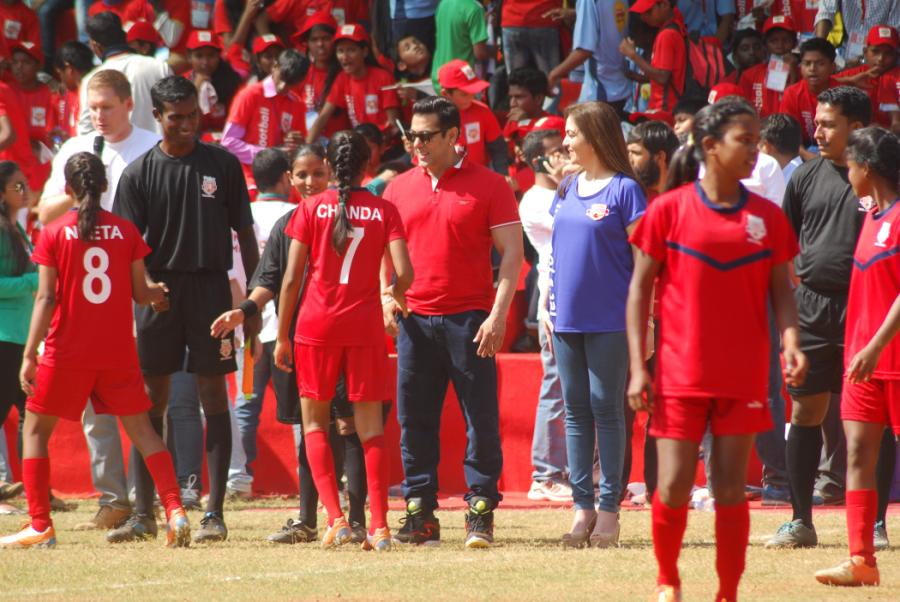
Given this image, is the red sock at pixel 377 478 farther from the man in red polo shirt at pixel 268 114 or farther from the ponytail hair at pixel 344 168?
the man in red polo shirt at pixel 268 114

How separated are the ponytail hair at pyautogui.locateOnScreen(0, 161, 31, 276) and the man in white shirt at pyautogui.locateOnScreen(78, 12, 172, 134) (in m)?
1.63

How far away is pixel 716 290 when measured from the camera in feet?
16.6

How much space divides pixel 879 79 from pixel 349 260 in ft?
24.2

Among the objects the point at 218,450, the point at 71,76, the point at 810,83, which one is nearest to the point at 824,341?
the point at 218,450

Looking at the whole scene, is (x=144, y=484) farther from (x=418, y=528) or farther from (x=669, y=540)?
(x=669, y=540)

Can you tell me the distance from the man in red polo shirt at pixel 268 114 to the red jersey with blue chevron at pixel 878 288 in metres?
7.90

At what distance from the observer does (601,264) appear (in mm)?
7055

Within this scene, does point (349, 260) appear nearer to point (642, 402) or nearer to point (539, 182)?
point (642, 402)

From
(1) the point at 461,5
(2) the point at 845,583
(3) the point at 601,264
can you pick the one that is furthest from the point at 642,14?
(2) the point at 845,583

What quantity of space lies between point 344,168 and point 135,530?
2.27m

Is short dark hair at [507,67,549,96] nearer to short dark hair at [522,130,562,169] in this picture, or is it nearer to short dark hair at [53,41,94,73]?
short dark hair at [522,130,562,169]

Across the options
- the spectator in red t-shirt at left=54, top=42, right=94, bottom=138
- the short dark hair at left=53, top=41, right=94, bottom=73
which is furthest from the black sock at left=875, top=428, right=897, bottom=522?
the short dark hair at left=53, top=41, right=94, bottom=73

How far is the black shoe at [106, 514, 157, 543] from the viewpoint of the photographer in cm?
752

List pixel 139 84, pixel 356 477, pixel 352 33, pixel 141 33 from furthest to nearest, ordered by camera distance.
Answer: pixel 352 33, pixel 141 33, pixel 139 84, pixel 356 477
